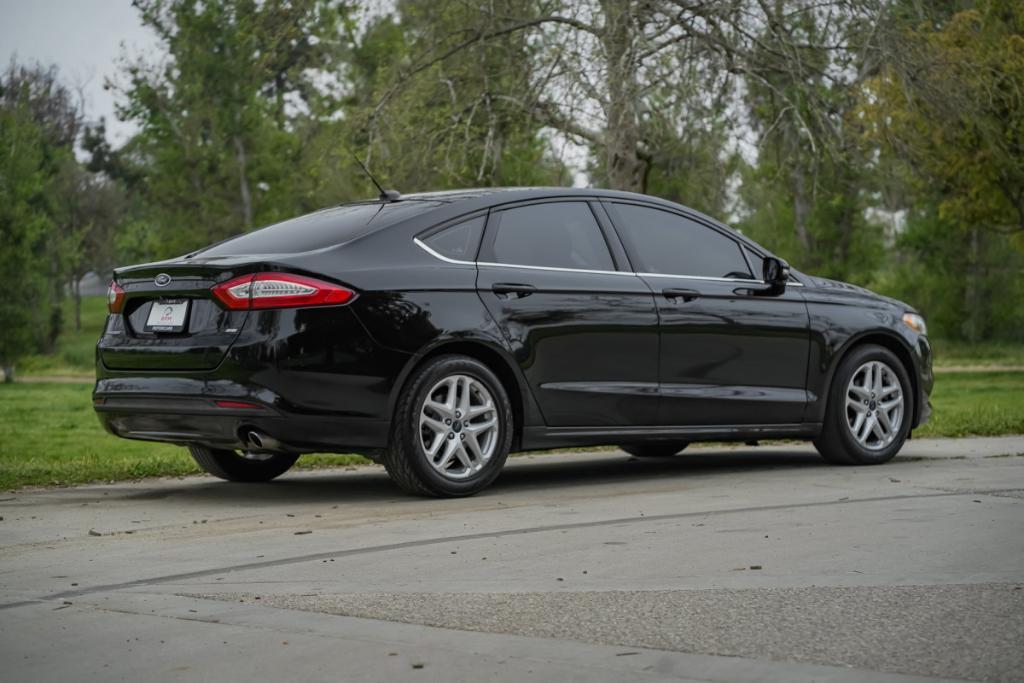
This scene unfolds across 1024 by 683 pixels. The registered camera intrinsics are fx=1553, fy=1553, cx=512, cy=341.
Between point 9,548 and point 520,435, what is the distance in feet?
9.24

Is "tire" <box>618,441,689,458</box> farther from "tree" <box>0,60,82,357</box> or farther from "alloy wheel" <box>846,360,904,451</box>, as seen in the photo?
"tree" <box>0,60,82,357</box>

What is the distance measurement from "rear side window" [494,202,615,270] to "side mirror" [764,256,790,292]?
120 centimetres

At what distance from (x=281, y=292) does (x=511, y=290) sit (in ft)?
4.19

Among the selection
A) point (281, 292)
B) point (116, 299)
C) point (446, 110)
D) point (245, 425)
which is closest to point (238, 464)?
point (116, 299)

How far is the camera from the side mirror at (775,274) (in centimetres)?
939

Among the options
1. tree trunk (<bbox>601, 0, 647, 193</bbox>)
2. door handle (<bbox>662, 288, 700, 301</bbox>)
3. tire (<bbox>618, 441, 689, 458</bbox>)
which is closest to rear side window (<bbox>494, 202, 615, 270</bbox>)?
door handle (<bbox>662, 288, 700, 301</bbox>)

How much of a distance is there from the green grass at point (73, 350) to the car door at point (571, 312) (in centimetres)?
2873

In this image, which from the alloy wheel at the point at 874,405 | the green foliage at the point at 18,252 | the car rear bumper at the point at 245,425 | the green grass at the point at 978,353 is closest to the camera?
the car rear bumper at the point at 245,425

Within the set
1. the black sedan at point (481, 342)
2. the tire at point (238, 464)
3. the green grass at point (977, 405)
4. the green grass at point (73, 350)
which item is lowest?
the green grass at point (73, 350)

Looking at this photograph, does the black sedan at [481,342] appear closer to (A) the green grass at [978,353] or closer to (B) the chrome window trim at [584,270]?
(B) the chrome window trim at [584,270]

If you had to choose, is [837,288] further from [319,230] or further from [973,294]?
[973,294]

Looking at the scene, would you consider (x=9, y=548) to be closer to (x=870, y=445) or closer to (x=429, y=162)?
(x=870, y=445)

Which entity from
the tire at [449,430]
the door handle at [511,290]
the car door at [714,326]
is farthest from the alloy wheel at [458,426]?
the car door at [714,326]

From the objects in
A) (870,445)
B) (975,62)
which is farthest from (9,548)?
(975,62)
